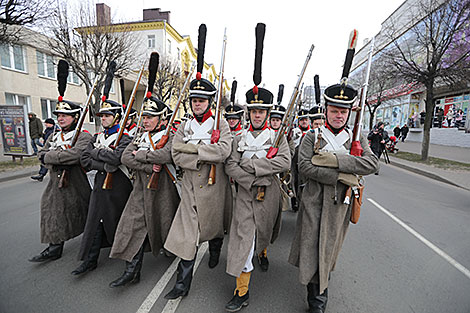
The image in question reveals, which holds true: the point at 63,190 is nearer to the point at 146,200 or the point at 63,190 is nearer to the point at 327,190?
the point at 146,200

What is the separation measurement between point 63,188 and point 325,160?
10.8ft

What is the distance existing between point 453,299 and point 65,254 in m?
4.87

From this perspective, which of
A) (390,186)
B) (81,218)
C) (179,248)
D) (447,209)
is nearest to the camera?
(179,248)

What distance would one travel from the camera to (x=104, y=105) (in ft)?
10.9

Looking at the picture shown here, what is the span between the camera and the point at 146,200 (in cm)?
301

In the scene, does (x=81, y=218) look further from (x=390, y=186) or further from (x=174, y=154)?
(x=390, y=186)

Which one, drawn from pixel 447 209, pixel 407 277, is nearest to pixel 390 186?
pixel 447 209

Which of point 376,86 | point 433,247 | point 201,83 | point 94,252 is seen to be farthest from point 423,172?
point 376,86

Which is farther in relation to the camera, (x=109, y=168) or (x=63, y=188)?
(x=63, y=188)

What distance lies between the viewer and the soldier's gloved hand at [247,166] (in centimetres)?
275

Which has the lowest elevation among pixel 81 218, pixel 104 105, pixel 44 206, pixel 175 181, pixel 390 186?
pixel 390 186

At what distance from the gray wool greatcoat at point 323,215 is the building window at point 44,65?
780 inches

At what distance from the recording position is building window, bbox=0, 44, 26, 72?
48.2 feet

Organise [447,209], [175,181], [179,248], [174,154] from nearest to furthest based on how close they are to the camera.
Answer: [179,248], [174,154], [175,181], [447,209]
